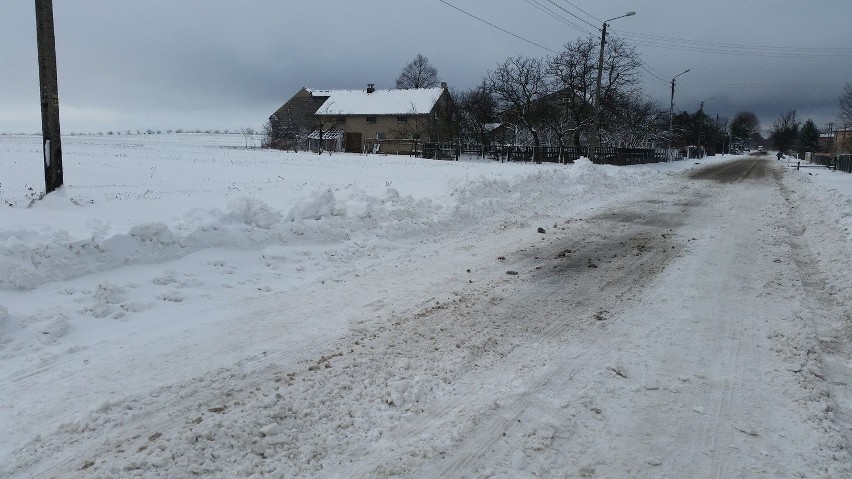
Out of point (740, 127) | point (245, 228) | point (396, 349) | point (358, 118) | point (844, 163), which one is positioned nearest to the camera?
point (396, 349)

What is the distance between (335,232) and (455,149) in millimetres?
35204

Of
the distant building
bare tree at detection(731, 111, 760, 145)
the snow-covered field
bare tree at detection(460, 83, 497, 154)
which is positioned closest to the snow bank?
the snow-covered field

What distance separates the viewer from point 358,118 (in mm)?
62750

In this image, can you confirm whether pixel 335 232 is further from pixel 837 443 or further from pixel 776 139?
pixel 776 139

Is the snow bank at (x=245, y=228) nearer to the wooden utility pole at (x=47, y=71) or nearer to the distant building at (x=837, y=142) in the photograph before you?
the wooden utility pole at (x=47, y=71)

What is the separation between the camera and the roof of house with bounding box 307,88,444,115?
199 feet

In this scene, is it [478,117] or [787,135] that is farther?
[787,135]

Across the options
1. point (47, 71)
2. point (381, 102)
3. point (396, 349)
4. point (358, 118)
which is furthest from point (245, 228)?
point (381, 102)

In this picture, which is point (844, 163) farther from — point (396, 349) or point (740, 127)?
point (740, 127)

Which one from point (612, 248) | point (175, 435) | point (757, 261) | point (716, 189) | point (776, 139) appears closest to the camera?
point (175, 435)

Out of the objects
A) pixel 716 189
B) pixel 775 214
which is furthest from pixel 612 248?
pixel 716 189

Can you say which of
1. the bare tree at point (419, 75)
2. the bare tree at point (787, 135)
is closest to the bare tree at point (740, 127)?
the bare tree at point (787, 135)

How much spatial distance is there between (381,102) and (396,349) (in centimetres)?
6105

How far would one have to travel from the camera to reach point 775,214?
523 inches
